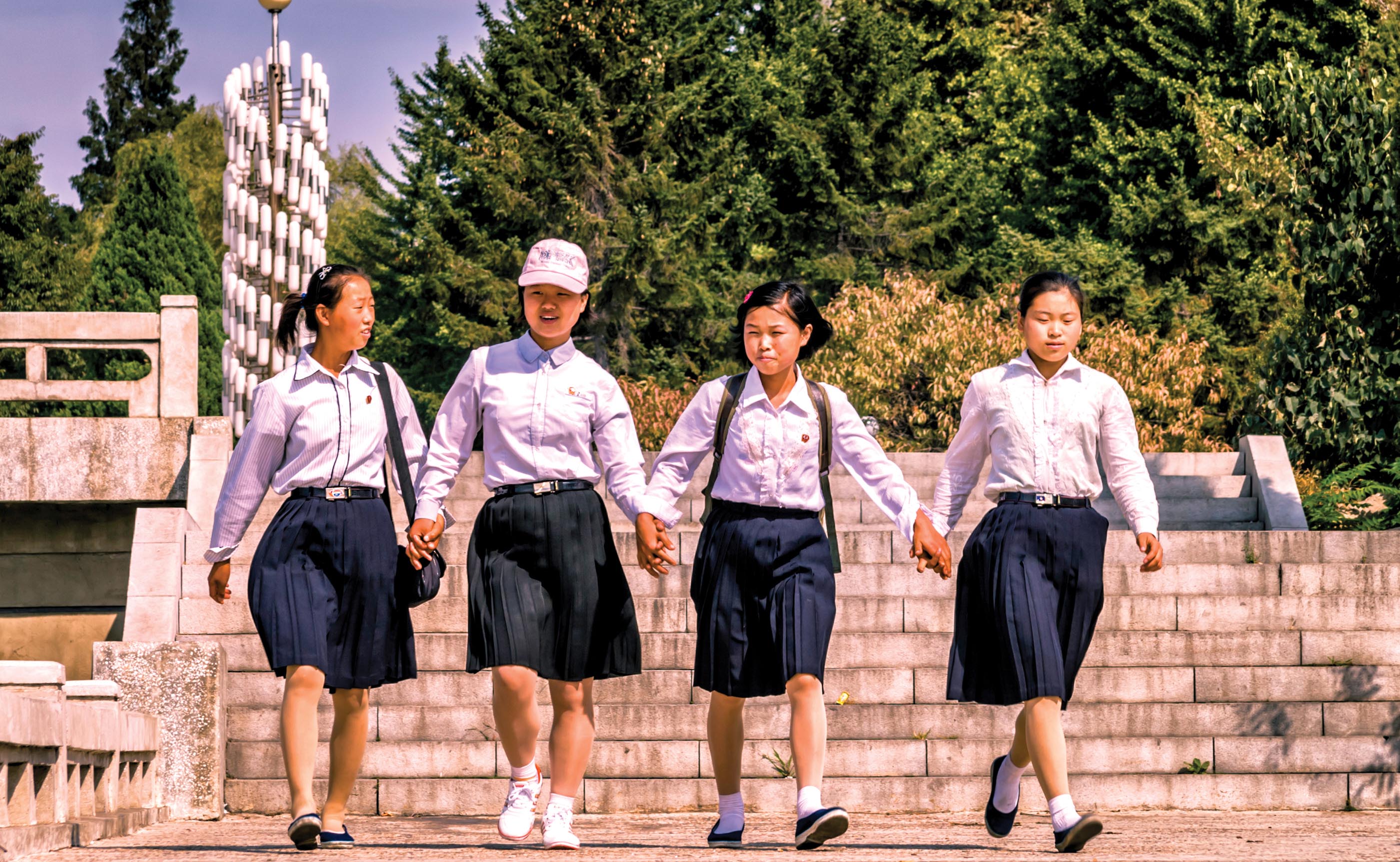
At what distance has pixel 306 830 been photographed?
5605 millimetres

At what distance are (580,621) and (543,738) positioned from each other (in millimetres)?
2724

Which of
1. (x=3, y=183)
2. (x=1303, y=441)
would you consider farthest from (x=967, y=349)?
(x=3, y=183)

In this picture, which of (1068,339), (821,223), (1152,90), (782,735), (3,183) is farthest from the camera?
(3,183)

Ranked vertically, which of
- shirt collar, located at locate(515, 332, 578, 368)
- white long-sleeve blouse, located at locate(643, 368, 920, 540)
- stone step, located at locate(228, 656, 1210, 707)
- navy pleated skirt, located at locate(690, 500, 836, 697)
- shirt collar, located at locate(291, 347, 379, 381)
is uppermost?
shirt collar, located at locate(515, 332, 578, 368)

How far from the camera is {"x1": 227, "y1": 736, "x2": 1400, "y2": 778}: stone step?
803cm

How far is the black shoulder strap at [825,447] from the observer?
6.10 meters

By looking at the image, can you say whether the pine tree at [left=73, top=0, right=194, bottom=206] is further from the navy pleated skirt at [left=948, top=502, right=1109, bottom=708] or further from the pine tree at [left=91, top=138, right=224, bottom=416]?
the navy pleated skirt at [left=948, top=502, right=1109, bottom=708]

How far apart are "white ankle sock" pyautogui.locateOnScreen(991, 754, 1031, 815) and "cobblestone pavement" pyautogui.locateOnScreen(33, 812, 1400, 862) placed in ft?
0.44

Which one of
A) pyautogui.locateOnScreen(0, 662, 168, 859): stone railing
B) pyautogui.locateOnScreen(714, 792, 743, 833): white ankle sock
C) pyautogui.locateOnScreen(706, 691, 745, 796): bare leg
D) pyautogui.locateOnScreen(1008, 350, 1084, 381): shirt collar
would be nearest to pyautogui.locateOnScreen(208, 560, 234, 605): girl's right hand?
pyautogui.locateOnScreen(0, 662, 168, 859): stone railing

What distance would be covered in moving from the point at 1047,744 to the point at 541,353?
229cm

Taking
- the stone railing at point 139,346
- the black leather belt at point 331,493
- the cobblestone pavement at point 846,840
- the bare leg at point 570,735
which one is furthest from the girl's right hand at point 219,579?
the stone railing at point 139,346

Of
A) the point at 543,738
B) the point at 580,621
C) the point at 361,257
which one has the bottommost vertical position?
the point at 543,738

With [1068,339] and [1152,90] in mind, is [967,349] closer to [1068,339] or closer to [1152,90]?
[1152,90]

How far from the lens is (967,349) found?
20.1 m
